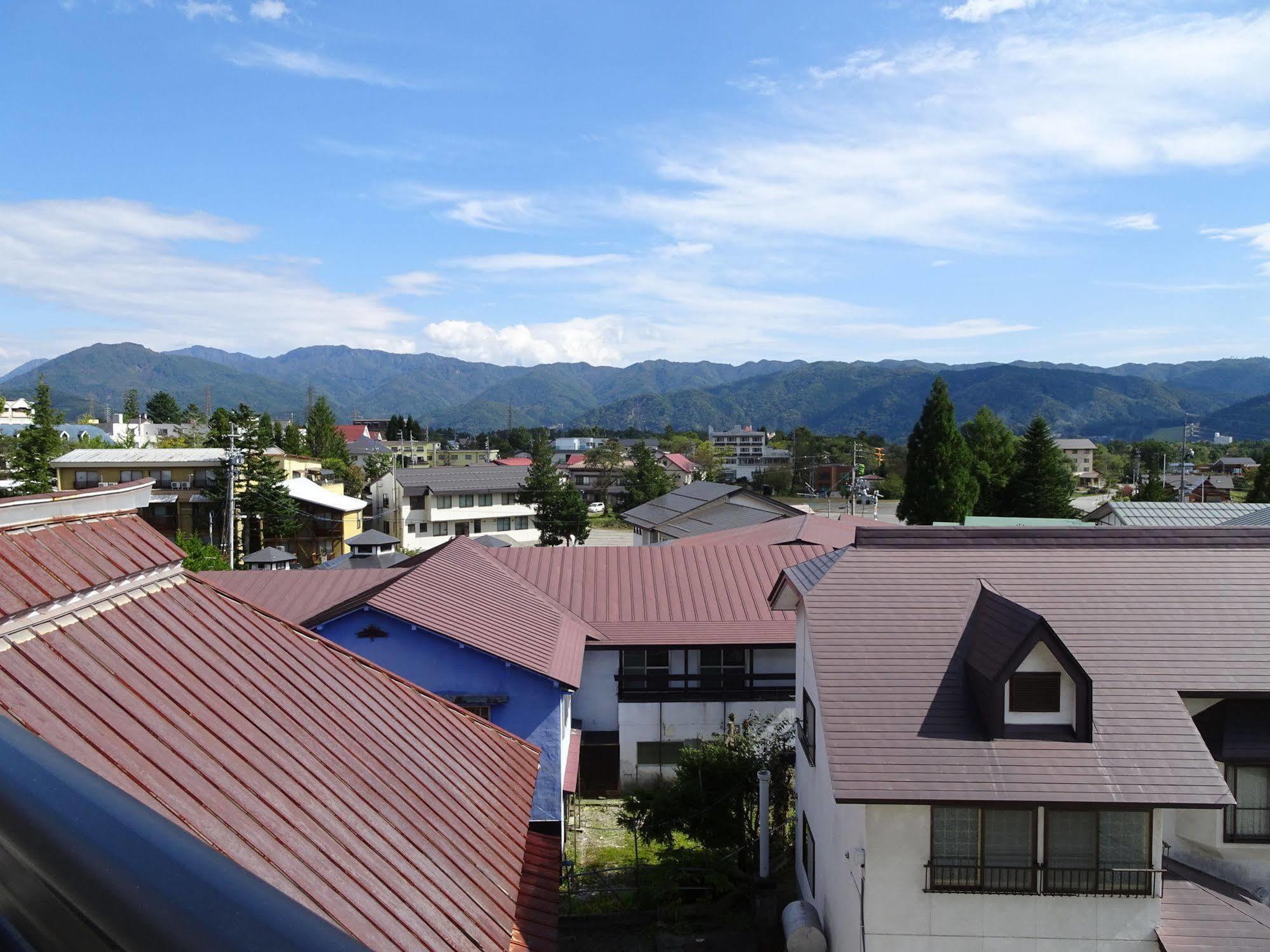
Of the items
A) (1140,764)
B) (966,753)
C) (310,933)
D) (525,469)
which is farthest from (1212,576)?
(525,469)

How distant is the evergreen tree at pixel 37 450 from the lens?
35.0 meters

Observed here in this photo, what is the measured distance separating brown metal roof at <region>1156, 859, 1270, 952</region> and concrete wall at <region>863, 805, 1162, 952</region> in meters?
0.29

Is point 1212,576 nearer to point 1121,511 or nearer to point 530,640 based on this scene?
point 530,640

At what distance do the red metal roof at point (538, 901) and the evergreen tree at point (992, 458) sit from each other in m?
44.6

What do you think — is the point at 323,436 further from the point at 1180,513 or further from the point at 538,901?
the point at 538,901

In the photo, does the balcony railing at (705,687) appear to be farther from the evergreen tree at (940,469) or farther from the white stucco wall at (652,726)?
the evergreen tree at (940,469)

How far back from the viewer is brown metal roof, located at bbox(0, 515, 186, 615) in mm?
4551

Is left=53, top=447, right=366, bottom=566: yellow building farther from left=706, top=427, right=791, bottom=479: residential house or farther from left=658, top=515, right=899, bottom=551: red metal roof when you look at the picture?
left=706, top=427, right=791, bottom=479: residential house

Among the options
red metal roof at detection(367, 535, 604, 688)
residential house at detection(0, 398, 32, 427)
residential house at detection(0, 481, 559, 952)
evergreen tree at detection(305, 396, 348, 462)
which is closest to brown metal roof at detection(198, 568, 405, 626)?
red metal roof at detection(367, 535, 604, 688)

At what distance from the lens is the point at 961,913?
973 centimetres

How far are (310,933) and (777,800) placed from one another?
15926 millimetres

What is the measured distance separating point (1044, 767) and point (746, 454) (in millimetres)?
126144

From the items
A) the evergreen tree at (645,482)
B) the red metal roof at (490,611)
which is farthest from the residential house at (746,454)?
the red metal roof at (490,611)

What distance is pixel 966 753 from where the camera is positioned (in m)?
9.64
